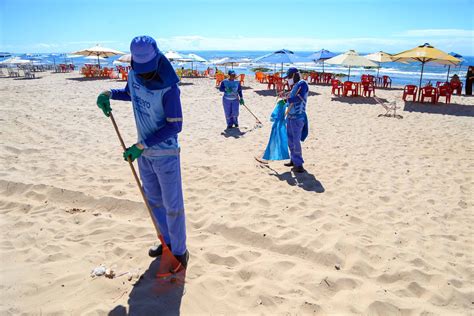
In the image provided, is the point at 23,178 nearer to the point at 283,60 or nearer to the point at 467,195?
the point at 467,195

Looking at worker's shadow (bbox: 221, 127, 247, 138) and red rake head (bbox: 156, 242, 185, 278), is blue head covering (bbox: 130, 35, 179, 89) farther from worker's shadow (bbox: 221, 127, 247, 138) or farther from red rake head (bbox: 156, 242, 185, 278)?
worker's shadow (bbox: 221, 127, 247, 138)

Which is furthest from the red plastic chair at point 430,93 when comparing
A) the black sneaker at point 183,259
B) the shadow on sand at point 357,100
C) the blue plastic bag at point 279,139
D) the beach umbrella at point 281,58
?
the black sneaker at point 183,259

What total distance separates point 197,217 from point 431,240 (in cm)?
262

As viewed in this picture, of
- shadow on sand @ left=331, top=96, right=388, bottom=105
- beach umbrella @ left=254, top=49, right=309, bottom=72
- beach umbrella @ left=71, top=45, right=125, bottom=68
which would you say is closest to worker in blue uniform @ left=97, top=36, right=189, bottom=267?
shadow on sand @ left=331, top=96, right=388, bottom=105

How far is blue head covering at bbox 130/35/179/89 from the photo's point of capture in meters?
2.34

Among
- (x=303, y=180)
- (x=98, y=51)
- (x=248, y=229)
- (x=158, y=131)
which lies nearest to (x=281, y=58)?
(x=303, y=180)

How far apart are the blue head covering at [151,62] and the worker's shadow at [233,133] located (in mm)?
5496

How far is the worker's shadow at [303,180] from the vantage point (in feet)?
16.2

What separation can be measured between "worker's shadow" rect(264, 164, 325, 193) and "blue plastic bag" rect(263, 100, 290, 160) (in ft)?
0.87

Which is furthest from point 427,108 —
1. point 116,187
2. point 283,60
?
point 116,187

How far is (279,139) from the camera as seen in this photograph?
18.7 ft

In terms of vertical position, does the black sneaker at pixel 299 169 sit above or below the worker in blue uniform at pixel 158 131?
Result: below

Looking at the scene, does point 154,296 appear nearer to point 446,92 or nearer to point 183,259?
point 183,259

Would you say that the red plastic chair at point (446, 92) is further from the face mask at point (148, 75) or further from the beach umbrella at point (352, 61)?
the face mask at point (148, 75)
